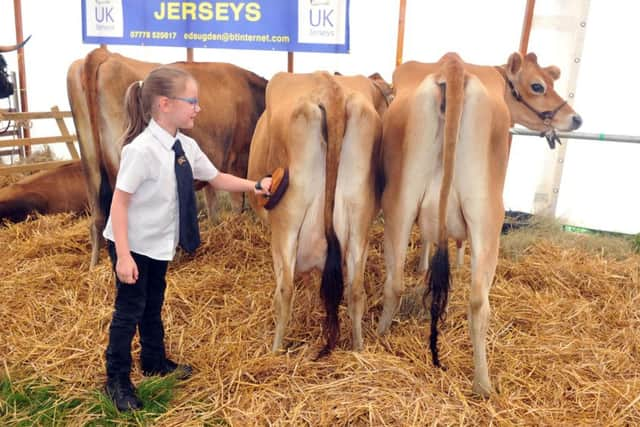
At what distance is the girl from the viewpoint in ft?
7.09

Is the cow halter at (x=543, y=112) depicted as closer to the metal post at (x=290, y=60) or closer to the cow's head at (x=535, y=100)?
the cow's head at (x=535, y=100)

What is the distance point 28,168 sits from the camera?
6.52 meters

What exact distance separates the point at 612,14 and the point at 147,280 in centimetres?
533

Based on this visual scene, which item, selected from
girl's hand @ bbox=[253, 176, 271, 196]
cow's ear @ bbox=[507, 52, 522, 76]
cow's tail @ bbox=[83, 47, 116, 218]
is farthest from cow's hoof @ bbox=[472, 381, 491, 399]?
cow's tail @ bbox=[83, 47, 116, 218]

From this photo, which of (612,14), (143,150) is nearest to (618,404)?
(143,150)

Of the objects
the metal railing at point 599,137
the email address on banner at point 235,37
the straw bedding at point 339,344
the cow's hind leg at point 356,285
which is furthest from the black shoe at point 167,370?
the email address on banner at point 235,37

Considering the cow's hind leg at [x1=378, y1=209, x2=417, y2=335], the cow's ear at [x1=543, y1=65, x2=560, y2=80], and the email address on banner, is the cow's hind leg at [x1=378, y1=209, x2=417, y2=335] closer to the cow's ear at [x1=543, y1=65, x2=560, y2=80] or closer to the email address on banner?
the cow's ear at [x1=543, y1=65, x2=560, y2=80]

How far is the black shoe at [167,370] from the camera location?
267 centimetres

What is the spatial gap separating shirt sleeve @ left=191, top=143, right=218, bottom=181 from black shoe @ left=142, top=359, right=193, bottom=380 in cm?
99

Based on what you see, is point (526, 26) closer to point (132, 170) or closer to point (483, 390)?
point (483, 390)

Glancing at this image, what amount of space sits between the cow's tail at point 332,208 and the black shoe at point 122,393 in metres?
0.94

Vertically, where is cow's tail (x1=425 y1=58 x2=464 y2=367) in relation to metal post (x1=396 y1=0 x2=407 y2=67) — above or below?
below

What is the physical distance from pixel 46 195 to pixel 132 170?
368 centimetres

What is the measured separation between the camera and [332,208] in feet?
8.49
